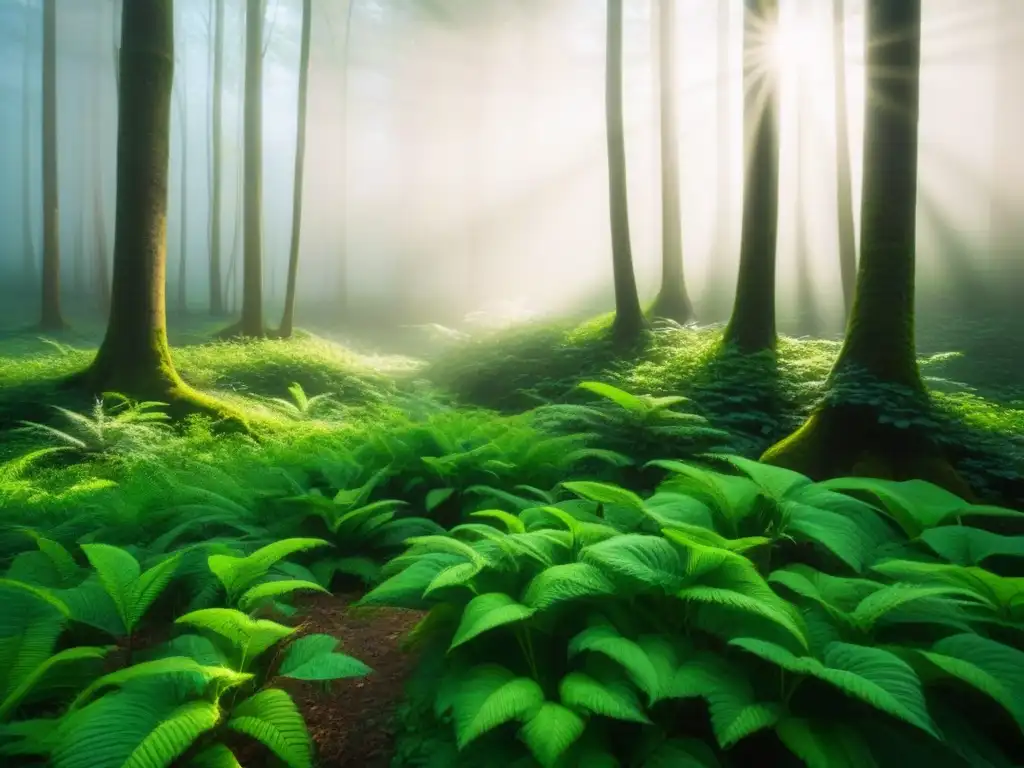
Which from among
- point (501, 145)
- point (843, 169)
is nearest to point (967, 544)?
point (843, 169)

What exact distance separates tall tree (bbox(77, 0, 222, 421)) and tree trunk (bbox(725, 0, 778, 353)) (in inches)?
249

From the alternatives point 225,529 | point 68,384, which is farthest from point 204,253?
point 225,529

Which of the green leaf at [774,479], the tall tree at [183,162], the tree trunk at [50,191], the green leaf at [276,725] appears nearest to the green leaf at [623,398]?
the green leaf at [774,479]

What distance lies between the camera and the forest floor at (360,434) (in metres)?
2.95

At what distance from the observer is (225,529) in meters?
3.85

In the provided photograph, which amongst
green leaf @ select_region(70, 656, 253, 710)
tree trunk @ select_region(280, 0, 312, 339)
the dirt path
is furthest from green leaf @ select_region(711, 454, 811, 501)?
tree trunk @ select_region(280, 0, 312, 339)

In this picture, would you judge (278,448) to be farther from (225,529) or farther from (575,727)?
(575,727)

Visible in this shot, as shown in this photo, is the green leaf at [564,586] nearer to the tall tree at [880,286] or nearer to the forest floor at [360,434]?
the forest floor at [360,434]

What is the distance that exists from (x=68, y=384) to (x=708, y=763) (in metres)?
7.55

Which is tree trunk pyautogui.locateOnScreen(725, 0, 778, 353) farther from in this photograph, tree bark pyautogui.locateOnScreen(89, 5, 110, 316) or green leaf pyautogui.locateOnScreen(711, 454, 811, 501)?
tree bark pyautogui.locateOnScreen(89, 5, 110, 316)

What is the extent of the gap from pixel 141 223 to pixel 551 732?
7.47m

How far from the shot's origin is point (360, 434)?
591cm

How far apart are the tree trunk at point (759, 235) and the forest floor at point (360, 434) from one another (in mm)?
377

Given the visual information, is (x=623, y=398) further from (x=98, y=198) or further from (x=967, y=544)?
(x=98, y=198)
